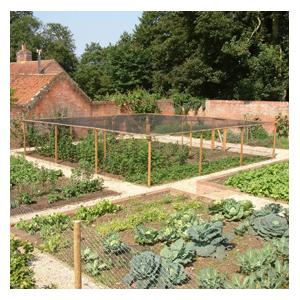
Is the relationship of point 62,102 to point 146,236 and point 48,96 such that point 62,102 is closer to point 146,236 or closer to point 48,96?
point 48,96

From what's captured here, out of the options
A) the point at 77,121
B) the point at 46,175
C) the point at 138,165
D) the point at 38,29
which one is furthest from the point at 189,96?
the point at 38,29

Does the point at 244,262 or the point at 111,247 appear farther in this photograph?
the point at 111,247

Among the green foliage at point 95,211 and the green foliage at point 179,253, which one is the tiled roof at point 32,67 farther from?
the green foliage at point 179,253

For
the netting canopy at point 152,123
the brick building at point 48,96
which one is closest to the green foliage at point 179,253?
the netting canopy at point 152,123

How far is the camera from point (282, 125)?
24.3 meters

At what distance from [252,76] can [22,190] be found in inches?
778

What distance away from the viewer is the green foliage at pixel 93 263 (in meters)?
7.35

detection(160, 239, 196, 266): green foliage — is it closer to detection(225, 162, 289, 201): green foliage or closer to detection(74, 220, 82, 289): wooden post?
detection(74, 220, 82, 289): wooden post

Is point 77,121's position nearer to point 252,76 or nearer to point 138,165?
point 138,165

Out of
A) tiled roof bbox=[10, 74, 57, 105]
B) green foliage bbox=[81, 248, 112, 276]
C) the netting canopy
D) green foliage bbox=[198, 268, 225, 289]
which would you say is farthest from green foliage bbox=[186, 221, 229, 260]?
tiled roof bbox=[10, 74, 57, 105]

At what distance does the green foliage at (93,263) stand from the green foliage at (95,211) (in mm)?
2389

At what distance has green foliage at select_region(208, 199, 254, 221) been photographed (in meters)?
9.92

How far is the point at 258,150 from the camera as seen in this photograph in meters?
20.9

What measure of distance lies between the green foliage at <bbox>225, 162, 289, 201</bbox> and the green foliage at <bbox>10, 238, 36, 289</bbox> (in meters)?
7.12
